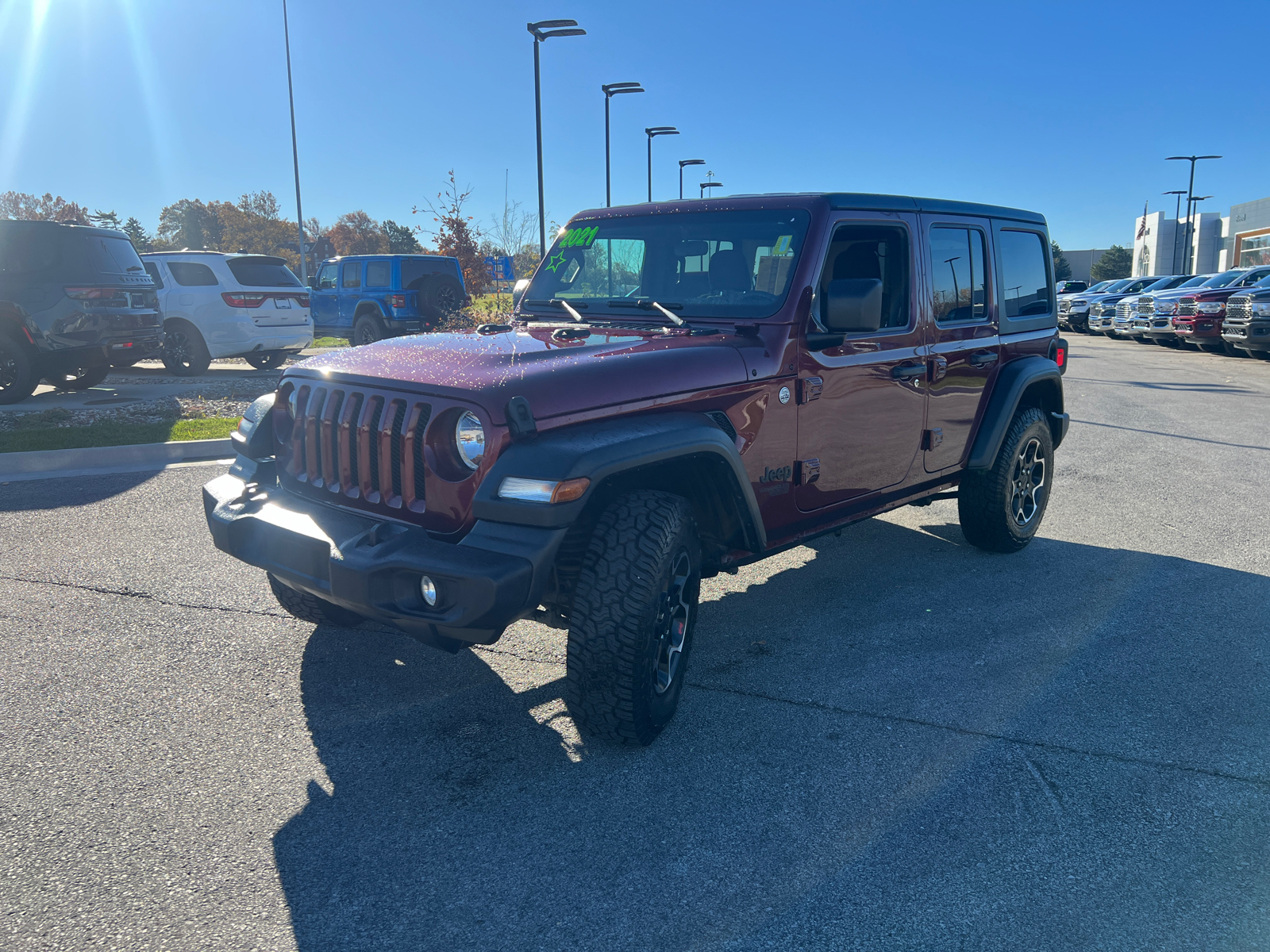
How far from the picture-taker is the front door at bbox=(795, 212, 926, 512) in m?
4.00

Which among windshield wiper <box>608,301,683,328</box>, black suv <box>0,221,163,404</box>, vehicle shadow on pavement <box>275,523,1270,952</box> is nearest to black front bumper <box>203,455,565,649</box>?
vehicle shadow on pavement <box>275,523,1270,952</box>

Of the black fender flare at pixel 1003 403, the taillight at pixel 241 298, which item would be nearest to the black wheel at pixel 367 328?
the taillight at pixel 241 298

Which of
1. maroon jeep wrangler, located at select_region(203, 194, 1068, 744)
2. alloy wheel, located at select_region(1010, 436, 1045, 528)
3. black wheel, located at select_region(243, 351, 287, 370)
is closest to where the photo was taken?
maroon jeep wrangler, located at select_region(203, 194, 1068, 744)

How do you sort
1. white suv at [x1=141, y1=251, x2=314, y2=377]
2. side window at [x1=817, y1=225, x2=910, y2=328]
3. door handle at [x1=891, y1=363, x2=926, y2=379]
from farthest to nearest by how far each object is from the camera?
1. white suv at [x1=141, y1=251, x2=314, y2=377]
2. door handle at [x1=891, y1=363, x2=926, y2=379]
3. side window at [x1=817, y1=225, x2=910, y2=328]

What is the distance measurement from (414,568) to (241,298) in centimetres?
1280

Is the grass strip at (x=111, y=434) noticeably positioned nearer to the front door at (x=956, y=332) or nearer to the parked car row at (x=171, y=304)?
the parked car row at (x=171, y=304)

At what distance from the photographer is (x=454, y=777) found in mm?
3117

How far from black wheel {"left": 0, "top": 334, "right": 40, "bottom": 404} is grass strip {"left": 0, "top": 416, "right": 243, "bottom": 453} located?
2.08 metres

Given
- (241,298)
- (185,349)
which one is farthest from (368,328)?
(185,349)

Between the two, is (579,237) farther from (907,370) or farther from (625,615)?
(625,615)

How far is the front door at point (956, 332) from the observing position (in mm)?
4738

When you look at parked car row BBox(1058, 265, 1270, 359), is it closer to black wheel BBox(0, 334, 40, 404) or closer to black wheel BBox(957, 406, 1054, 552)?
black wheel BBox(957, 406, 1054, 552)

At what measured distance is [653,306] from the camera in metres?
4.13

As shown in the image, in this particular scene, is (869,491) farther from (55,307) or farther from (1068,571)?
(55,307)
